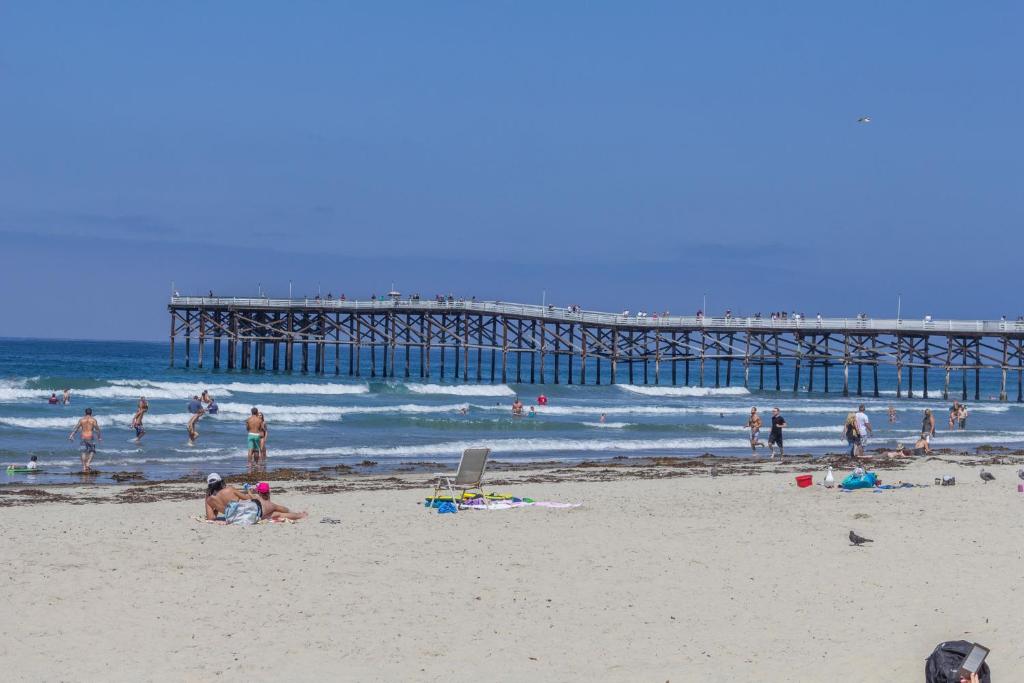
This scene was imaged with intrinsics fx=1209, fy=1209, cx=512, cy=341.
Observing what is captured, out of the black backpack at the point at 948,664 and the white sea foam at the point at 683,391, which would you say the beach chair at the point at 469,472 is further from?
the white sea foam at the point at 683,391

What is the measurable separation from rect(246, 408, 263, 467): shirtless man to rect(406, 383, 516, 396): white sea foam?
25613 mm

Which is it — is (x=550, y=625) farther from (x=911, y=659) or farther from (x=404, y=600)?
(x=911, y=659)

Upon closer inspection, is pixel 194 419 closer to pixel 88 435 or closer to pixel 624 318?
pixel 88 435

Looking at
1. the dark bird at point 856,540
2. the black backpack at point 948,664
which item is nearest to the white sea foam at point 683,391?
the dark bird at point 856,540

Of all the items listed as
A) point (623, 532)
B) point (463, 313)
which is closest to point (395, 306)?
point (463, 313)

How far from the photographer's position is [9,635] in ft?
24.1

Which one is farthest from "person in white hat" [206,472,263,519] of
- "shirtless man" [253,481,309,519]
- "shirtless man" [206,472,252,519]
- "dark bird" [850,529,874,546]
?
"dark bird" [850,529,874,546]

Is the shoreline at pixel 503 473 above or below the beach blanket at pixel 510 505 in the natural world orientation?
below

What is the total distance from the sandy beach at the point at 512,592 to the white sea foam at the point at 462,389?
106 ft

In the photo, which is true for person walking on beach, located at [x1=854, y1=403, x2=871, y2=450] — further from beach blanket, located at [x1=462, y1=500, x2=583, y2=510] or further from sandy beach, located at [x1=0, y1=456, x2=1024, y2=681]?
beach blanket, located at [x1=462, y1=500, x2=583, y2=510]

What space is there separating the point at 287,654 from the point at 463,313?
43.1 metres

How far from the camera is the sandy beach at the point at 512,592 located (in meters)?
7.01

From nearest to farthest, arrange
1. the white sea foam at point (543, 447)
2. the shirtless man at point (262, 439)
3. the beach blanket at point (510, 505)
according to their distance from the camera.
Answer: the beach blanket at point (510, 505) → the shirtless man at point (262, 439) → the white sea foam at point (543, 447)

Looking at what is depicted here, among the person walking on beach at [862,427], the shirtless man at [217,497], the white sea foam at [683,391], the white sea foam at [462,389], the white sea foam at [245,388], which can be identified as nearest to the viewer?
the shirtless man at [217,497]
